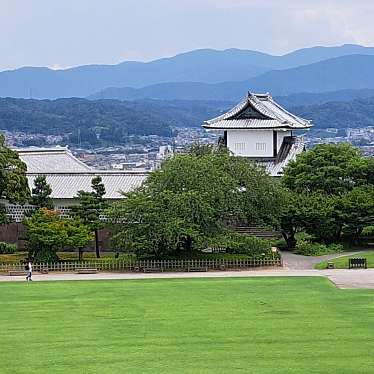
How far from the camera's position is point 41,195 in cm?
4728

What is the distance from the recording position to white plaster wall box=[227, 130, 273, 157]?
60938 millimetres

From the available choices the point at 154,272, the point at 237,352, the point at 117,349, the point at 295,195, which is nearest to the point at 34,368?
the point at 117,349

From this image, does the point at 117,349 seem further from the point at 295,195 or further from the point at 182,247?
the point at 295,195

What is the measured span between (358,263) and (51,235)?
13178mm

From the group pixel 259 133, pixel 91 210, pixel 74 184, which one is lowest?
pixel 91 210

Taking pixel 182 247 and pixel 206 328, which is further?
pixel 182 247

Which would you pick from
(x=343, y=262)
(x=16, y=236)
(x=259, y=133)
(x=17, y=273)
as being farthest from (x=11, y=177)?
(x=259, y=133)

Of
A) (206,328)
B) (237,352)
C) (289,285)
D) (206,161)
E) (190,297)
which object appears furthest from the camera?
(206,161)

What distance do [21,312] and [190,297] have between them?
5.86 metres

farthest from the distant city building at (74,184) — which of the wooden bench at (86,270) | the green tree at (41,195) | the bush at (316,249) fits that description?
the bush at (316,249)

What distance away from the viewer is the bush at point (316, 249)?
44.9 meters

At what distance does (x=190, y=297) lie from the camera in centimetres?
3212

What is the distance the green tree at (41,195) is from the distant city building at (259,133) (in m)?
16.4

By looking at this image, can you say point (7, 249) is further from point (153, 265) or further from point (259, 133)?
point (259, 133)
